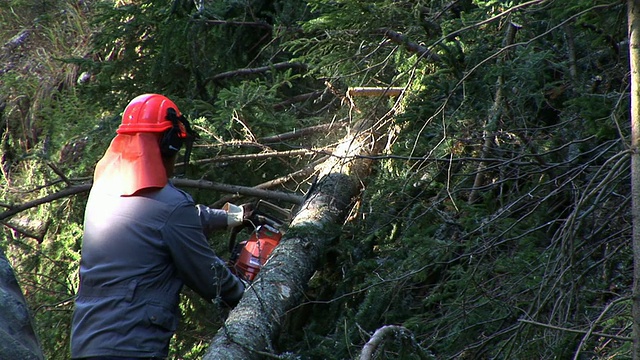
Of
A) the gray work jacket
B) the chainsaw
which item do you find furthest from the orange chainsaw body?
the gray work jacket

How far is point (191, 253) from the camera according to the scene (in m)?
3.70

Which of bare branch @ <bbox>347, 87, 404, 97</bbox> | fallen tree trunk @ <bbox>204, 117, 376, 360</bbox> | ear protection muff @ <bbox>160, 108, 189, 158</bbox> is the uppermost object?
ear protection muff @ <bbox>160, 108, 189, 158</bbox>

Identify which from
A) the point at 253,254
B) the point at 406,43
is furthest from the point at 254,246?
the point at 406,43

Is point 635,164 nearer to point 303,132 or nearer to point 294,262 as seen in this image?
point 294,262

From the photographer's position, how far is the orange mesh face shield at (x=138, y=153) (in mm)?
3812

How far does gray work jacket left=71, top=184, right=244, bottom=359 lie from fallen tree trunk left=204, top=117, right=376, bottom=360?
0.34 metres

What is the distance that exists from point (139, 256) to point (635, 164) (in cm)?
235

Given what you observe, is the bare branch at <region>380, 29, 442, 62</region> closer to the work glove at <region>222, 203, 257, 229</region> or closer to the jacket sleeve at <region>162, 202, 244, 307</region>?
the work glove at <region>222, 203, 257, 229</region>

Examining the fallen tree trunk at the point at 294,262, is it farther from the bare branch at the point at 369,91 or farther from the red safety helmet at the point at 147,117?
the red safety helmet at the point at 147,117

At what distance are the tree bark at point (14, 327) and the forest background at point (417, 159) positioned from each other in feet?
3.42

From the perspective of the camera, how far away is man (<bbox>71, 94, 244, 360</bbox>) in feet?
11.9

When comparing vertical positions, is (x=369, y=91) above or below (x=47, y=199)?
below

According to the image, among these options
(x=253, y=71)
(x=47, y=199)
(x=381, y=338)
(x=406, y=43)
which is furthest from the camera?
(x=253, y=71)

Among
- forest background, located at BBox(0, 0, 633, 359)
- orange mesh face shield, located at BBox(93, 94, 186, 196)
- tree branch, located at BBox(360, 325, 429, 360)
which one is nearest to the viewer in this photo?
tree branch, located at BBox(360, 325, 429, 360)
